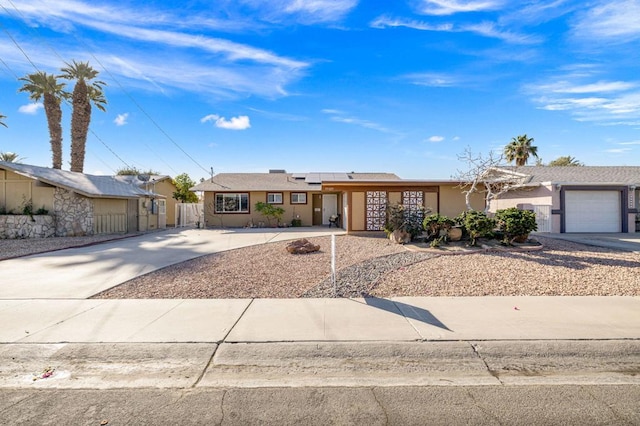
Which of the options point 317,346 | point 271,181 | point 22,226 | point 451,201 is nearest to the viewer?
point 317,346

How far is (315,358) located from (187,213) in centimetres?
2582

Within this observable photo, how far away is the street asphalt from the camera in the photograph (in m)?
3.17

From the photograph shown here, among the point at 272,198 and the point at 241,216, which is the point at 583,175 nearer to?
the point at 272,198

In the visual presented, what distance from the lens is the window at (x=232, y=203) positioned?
77.9 feet

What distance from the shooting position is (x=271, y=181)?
25.5 m

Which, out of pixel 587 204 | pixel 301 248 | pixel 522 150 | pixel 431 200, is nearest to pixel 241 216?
pixel 431 200

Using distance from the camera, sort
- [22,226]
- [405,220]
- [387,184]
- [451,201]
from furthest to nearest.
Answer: [451,201], [22,226], [387,184], [405,220]

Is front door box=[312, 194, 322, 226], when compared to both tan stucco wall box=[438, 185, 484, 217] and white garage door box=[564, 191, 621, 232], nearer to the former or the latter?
tan stucco wall box=[438, 185, 484, 217]

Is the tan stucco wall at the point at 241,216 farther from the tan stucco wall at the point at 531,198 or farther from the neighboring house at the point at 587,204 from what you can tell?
the tan stucco wall at the point at 531,198

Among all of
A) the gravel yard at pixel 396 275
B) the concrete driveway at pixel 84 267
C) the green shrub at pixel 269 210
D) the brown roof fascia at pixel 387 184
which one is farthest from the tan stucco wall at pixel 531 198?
the concrete driveway at pixel 84 267

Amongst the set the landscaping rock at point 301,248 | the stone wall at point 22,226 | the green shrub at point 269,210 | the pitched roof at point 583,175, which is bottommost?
the landscaping rock at point 301,248

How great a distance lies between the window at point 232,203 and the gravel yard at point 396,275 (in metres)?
12.7

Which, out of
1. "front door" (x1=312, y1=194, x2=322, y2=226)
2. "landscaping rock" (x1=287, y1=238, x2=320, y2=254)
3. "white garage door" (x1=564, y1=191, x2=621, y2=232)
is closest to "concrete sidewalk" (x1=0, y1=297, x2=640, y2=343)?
"landscaping rock" (x1=287, y1=238, x2=320, y2=254)

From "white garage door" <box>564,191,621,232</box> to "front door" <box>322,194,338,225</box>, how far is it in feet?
45.6
